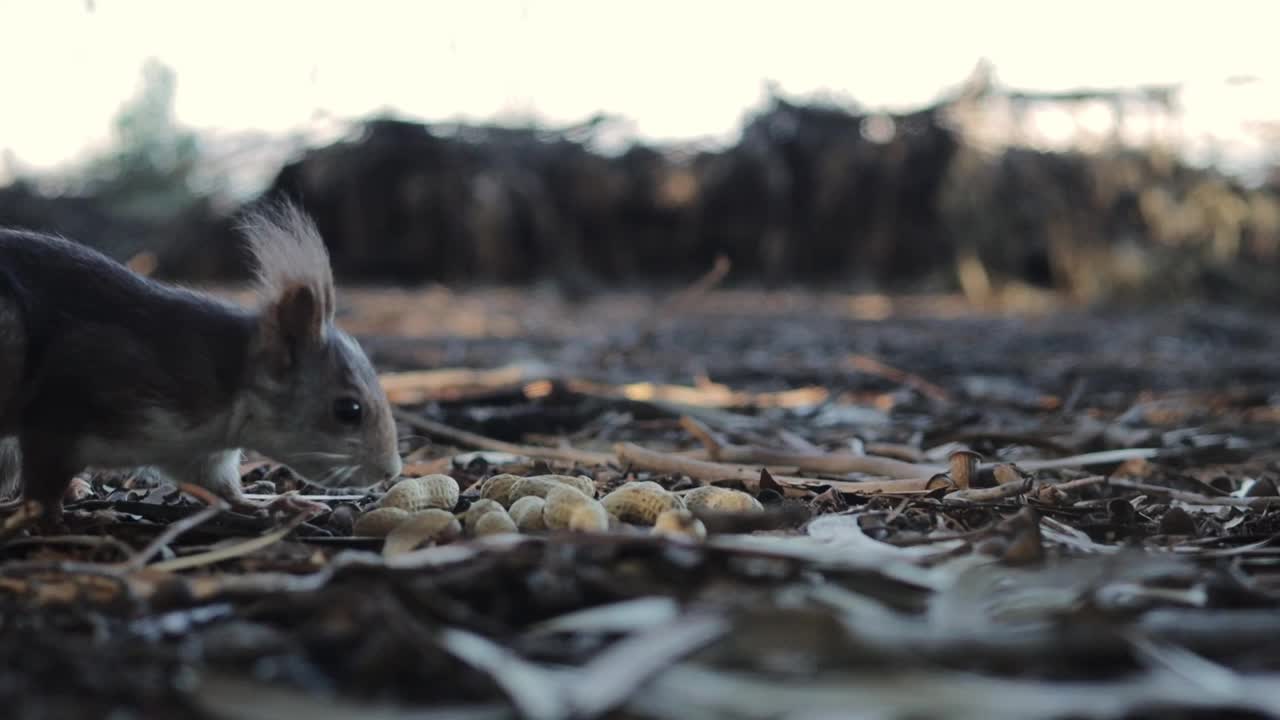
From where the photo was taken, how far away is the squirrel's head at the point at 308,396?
2.10 metres

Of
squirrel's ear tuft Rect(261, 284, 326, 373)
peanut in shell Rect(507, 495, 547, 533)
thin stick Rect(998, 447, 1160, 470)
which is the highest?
squirrel's ear tuft Rect(261, 284, 326, 373)

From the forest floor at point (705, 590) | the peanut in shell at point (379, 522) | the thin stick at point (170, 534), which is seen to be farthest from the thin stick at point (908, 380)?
the thin stick at point (170, 534)

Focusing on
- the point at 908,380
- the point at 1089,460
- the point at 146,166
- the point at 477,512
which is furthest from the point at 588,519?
the point at 146,166

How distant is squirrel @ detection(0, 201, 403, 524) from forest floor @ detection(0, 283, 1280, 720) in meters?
0.12

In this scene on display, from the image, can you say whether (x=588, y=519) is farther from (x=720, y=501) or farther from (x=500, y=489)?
(x=500, y=489)

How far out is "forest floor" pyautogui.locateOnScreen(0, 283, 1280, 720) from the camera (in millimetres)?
1091

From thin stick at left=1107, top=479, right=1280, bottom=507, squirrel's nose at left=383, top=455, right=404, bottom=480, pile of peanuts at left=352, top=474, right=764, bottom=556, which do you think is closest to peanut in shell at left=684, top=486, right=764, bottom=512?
pile of peanuts at left=352, top=474, right=764, bottom=556

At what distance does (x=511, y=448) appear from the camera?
2.66 meters

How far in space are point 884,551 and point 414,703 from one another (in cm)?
73

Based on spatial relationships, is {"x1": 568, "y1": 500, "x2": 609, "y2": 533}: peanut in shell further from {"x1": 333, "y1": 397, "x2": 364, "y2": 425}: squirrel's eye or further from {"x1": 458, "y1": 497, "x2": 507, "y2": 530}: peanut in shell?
{"x1": 333, "y1": 397, "x2": 364, "y2": 425}: squirrel's eye

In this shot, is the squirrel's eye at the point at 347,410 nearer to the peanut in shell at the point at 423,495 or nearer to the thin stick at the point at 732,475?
the peanut in shell at the point at 423,495

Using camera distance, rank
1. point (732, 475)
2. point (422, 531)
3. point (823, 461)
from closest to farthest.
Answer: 1. point (422, 531)
2. point (732, 475)
3. point (823, 461)

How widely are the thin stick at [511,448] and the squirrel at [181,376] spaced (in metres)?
0.52

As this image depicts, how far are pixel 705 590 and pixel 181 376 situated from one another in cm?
112
